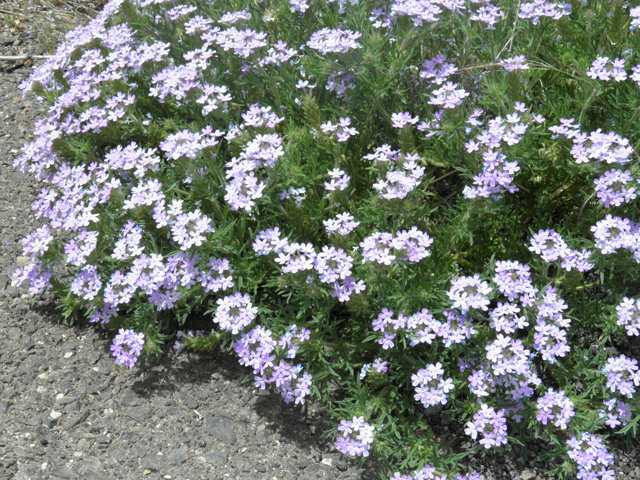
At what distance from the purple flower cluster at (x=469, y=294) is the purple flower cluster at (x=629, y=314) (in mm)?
648

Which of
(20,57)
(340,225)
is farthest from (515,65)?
(20,57)

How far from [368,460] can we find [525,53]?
2.57m

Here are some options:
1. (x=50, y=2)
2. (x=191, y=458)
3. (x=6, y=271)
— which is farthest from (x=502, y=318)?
(x=50, y=2)

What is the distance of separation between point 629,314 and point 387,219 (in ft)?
4.38

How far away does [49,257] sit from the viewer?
3631 mm

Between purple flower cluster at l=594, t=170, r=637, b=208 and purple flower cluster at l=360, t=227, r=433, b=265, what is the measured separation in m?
0.87

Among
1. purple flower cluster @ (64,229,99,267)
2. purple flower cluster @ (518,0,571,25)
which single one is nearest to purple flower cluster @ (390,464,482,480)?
purple flower cluster @ (64,229,99,267)

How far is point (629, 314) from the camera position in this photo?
286 cm

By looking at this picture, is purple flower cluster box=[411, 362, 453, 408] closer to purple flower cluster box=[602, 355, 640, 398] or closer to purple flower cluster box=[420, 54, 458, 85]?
purple flower cluster box=[602, 355, 640, 398]

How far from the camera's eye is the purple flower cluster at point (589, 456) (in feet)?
8.94

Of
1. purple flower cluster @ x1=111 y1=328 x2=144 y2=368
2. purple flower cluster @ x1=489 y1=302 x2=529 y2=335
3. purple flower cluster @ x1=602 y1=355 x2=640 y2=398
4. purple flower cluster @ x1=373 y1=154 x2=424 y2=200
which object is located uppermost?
purple flower cluster @ x1=373 y1=154 x2=424 y2=200

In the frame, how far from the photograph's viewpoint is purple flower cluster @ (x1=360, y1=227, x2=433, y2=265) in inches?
113

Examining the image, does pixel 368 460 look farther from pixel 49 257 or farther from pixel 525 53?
pixel 525 53

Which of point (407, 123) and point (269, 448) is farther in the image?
point (407, 123)
